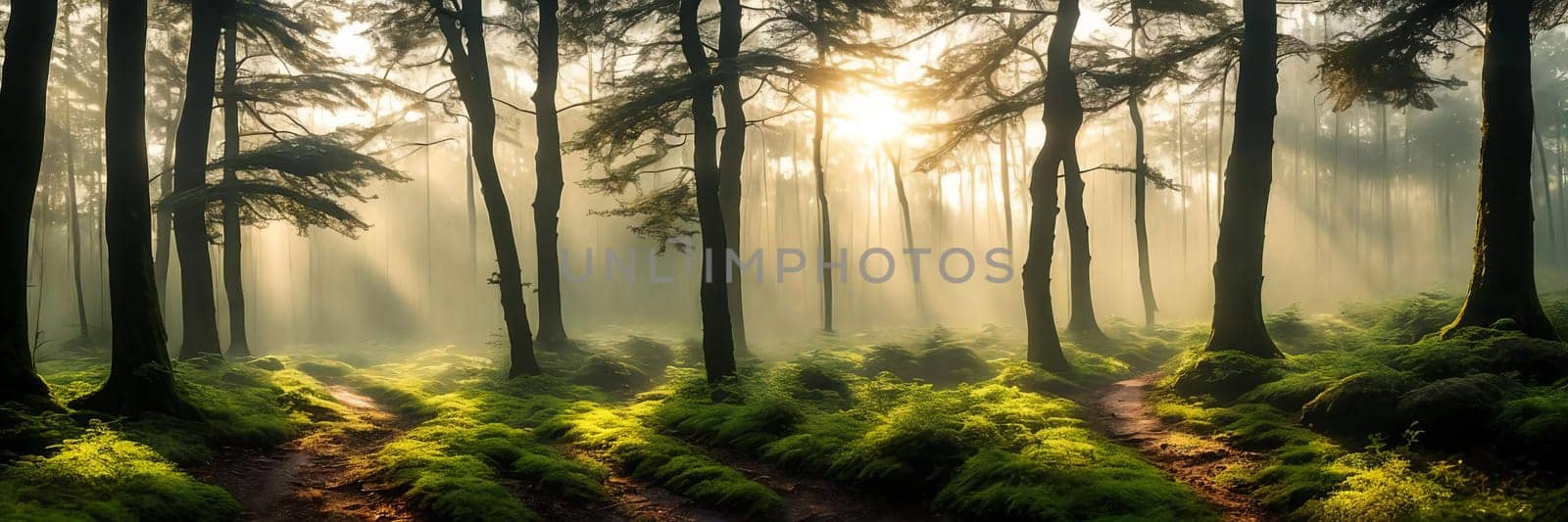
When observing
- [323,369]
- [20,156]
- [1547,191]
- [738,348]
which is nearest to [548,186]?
[738,348]

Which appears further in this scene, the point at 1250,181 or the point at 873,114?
the point at 873,114

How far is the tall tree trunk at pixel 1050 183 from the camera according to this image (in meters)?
14.0

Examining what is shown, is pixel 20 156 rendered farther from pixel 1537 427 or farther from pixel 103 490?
pixel 1537 427

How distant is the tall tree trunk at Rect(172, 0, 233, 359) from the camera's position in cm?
1522

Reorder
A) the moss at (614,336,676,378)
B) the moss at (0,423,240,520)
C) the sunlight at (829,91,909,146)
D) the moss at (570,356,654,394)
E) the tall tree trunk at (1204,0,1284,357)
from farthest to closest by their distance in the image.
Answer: the moss at (614,336,676,378) → the moss at (570,356,654,394) → the sunlight at (829,91,909,146) → the tall tree trunk at (1204,0,1284,357) → the moss at (0,423,240,520)

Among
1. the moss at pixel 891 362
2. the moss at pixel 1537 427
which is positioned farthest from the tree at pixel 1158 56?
the moss at pixel 1537 427

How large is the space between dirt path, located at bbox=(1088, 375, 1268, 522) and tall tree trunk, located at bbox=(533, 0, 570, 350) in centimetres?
1205

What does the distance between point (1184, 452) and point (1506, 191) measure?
6.70 metres

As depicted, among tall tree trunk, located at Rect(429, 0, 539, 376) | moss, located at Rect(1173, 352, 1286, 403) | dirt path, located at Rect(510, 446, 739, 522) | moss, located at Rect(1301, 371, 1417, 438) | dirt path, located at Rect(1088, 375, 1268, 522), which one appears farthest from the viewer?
tall tree trunk, located at Rect(429, 0, 539, 376)

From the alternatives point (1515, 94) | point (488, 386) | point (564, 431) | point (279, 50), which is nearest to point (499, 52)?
point (279, 50)

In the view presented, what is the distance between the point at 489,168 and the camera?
15086mm

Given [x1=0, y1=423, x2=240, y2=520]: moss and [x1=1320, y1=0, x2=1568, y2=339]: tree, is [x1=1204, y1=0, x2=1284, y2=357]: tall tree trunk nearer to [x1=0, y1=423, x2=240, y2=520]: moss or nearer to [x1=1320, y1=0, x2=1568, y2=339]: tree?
[x1=1320, y1=0, x2=1568, y2=339]: tree

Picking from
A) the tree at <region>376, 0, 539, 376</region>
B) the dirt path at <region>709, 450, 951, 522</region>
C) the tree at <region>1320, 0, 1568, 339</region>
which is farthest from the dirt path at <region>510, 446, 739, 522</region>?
the tree at <region>1320, 0, 1568, 339</region>

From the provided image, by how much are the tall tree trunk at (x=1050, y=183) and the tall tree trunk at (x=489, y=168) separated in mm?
9071
